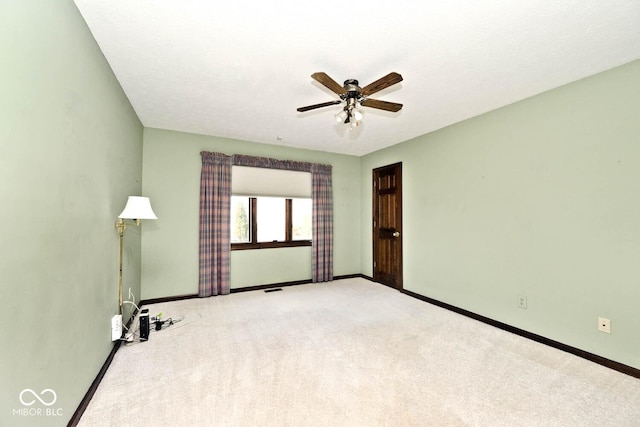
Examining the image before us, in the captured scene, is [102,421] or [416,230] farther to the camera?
[416,230]

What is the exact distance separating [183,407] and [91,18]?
8.81ft

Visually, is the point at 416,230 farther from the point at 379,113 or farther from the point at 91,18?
the point at 91,18

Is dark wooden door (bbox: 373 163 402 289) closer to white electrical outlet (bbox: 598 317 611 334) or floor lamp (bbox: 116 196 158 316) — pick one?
white electrical outlet (bbox: 598 317 611 334)

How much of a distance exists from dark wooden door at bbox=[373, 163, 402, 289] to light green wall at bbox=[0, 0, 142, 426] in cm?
405

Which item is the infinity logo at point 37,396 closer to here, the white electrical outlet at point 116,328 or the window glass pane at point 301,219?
the white electrical outlet at point 116,328

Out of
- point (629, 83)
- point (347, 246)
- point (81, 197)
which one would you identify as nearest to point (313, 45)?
point (81, 197)

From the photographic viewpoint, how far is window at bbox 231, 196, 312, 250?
471 cm

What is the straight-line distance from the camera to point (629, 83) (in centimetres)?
230

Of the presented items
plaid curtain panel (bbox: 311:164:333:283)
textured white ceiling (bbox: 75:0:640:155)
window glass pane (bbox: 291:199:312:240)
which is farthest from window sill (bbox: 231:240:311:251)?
textured white ceiling (bbox: 75:0:640:155)

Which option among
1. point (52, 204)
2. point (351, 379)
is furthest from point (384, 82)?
point (351, 379)

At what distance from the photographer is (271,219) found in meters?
4.96

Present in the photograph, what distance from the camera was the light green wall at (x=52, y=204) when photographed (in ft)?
3.68

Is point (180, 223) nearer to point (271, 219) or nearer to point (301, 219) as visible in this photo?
point (271, 219)

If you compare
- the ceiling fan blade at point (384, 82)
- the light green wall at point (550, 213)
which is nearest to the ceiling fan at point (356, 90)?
the ceiling fan blade at point (384, 82)
